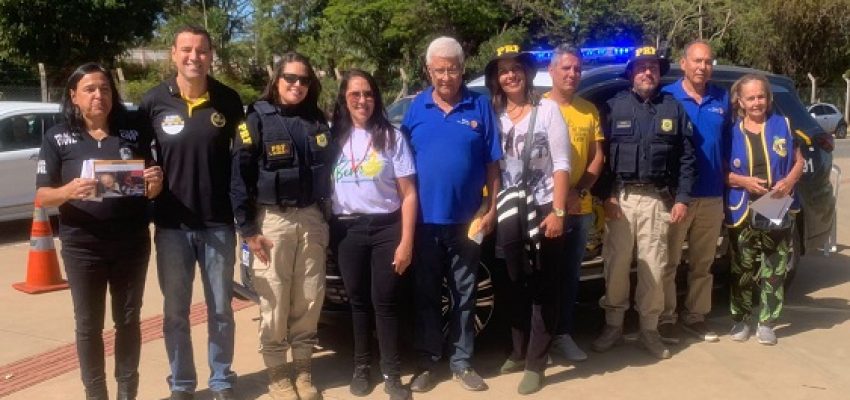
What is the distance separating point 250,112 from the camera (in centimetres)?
412

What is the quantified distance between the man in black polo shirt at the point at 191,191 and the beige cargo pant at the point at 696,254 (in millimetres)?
2666

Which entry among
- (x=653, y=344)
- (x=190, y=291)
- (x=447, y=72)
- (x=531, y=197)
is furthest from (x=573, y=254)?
(x=190, y=291)

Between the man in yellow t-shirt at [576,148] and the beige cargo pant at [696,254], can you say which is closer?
the man in yellow t-shirt at [576,148]

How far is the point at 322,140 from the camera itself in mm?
4160

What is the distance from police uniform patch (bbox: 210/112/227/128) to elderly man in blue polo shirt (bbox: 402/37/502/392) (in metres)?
0.93

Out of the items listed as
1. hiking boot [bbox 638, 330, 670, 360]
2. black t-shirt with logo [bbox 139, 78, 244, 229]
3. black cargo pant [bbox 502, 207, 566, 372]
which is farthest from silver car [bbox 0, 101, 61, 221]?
hiking boot [bbox 638, 330, 670, 360]

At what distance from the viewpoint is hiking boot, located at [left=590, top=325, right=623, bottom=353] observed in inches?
206

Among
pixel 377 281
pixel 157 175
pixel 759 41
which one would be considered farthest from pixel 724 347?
pixel 759 41

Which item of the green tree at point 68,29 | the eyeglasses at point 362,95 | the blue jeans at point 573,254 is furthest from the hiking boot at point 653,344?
the green tree at point 68,29

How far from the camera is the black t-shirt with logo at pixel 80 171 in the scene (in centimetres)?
383

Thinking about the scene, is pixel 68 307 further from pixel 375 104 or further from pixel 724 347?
pixel 724 347

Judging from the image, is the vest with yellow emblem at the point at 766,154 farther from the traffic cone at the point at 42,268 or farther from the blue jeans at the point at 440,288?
the traffic cone at the point at 42,268

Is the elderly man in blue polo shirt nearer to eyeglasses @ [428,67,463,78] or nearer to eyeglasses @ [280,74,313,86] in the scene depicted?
A: eyeglasses @ [428,67,463,78]

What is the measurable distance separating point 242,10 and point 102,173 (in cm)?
4253
